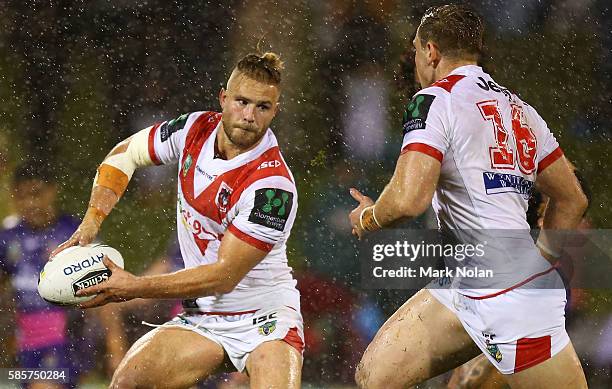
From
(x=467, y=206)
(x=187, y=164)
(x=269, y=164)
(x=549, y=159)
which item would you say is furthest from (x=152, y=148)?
(x=549, y=159)

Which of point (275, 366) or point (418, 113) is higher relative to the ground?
point (418, 113)

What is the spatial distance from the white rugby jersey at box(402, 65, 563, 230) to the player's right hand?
3.96ft

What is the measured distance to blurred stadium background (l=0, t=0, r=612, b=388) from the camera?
488 cm

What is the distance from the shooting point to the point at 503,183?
308 centimetres

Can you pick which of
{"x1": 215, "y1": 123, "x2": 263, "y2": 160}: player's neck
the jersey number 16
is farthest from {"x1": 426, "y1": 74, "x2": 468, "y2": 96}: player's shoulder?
{"x1": 215, "y1": 123, "x2": 263, "y2": 160}: player's neck

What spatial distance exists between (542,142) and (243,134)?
1.05 m

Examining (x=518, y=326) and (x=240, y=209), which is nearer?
(x=518, y=326)

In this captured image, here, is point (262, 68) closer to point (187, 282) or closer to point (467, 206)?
point (187, 282)

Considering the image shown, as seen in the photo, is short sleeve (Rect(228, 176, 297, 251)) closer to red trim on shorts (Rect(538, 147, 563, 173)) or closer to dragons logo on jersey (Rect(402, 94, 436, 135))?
dragons logo on jersey (Rect(402, 94, 436, 135))

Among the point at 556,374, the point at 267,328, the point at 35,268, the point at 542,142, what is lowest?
the point at 556,374

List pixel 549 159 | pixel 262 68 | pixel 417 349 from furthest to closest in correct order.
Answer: pixel 262 68, pixel 549 159, pixel 417 349

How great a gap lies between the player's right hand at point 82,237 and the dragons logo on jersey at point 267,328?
70 centimetres

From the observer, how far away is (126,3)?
16.4 ft

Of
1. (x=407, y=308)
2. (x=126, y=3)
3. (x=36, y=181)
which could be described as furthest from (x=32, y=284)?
(x=407, y=308)
